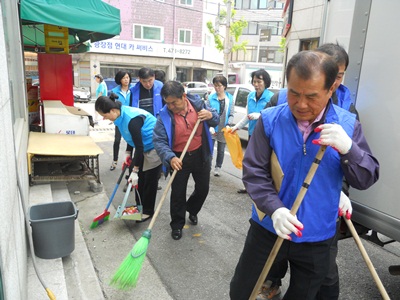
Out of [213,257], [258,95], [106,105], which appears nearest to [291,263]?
[213,257]

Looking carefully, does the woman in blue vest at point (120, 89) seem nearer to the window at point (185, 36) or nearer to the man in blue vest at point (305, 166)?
the man in blue vest at point (305, 166)

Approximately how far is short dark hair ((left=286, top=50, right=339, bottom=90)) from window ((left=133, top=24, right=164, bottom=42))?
1044 inches

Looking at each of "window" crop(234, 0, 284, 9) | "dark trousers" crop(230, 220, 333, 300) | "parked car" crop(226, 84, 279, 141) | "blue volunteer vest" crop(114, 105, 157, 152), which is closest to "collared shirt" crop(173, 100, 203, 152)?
"blue volunteer vest" crop(114, 105, 157, 152)

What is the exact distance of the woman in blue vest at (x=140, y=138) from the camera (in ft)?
12.2

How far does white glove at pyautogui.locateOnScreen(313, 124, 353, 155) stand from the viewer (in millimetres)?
1530

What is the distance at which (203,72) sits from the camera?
32594mm

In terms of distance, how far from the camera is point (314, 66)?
1.47 m

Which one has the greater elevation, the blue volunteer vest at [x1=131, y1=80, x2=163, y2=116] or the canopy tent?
the canopy tent

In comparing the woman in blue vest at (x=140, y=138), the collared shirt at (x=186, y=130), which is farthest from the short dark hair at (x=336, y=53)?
the woman in blue vest at (x=140, y=138)

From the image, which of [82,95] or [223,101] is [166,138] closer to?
[223,101]

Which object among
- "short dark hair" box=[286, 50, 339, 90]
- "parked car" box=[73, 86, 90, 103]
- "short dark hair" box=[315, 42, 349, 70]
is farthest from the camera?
"parked car" box=[73, 86, 90, 103]

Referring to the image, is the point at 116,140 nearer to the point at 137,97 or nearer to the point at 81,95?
the point at 137,97

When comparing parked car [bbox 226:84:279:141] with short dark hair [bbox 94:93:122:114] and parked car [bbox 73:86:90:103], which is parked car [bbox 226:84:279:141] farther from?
parked car [bbox 73:86:90:103]

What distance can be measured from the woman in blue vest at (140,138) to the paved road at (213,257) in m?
0.43
